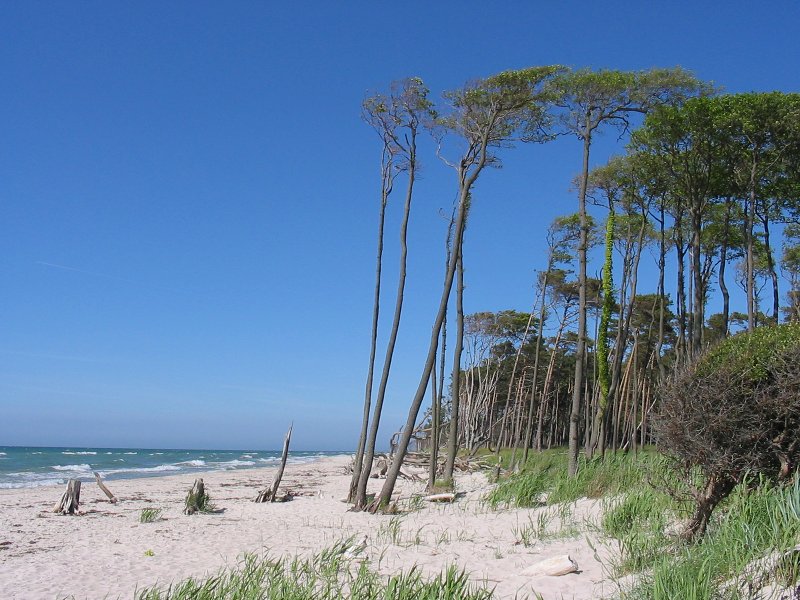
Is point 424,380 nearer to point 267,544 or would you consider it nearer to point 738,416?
point 267,544

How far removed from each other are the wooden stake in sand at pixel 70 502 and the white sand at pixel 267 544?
0.27m

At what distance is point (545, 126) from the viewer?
1758 cm

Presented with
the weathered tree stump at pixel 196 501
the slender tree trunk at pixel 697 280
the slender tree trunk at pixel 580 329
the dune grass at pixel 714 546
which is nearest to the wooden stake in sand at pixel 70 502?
the weathered tree stump at pixel 196 501

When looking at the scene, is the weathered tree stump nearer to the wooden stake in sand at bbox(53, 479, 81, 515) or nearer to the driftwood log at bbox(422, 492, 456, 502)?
the wooden stake in sand at bbox(53, 479, 81, 515)

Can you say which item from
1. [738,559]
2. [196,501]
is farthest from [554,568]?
[196,501]

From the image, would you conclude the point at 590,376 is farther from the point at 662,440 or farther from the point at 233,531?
the point at 662,440

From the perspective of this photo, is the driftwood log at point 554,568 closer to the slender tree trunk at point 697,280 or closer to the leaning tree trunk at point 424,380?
the leaning tree trunk at point 424,380

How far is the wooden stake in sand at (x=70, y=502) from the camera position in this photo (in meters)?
15.3

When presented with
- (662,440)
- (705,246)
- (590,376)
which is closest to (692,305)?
(705,246)

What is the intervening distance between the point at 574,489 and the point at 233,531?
610cm

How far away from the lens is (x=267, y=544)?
9844mm

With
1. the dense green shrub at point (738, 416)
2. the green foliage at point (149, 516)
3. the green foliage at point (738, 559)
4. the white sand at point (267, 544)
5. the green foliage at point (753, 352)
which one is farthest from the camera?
the green foliage at point (149, 516)

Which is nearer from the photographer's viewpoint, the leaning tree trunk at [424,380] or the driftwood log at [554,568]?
the driftwood log at [554,568]

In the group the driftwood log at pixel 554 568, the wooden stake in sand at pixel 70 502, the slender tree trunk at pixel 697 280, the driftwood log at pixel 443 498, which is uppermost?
the slender tree trunk at pixel 697 280
